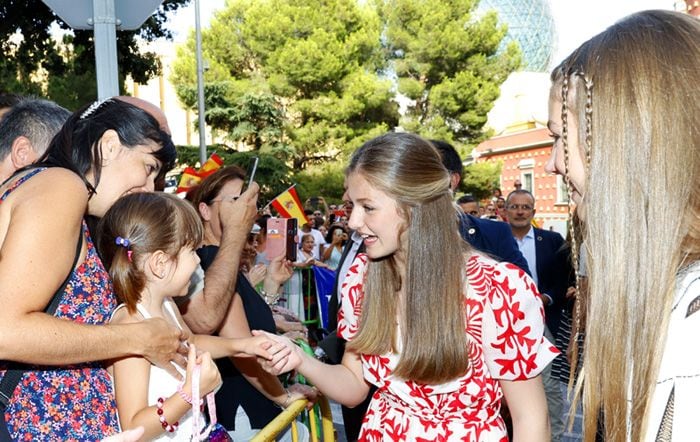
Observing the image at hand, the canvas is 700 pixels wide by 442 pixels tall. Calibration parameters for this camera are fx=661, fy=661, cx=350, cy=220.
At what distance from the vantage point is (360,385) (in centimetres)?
263

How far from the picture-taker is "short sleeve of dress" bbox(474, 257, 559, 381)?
226 centimetres

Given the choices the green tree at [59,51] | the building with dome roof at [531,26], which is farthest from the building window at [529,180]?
the building with dome roof at [531,26]

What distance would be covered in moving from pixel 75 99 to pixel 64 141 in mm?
11504

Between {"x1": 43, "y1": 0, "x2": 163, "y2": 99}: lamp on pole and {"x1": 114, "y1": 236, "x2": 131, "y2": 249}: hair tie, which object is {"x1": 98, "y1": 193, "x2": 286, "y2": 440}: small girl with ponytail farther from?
{"x1": 43, "y1": 0, "x2": 163, "y2": 99}: lamp on pole

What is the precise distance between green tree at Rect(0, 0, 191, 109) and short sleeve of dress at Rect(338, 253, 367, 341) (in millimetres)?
8725

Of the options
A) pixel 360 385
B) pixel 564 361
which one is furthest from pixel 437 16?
pixel 360 385

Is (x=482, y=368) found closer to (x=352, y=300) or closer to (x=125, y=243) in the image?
(x=352, y=300)

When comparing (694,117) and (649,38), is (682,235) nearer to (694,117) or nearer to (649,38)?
(694,117)

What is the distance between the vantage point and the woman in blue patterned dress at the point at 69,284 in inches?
67.1

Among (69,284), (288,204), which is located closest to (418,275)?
(69,284)

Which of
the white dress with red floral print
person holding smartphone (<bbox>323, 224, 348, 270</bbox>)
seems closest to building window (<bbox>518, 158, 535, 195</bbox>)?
person holding smartphone (<bbox>323, 224, 348, 270</bbox>)

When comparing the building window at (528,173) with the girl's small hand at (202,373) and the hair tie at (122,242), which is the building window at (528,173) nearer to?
the hair tie at (122,242)

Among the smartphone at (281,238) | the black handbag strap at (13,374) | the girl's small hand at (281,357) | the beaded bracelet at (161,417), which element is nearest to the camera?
the black handbag strap at (13,374)

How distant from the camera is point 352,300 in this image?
2672 millimetres
